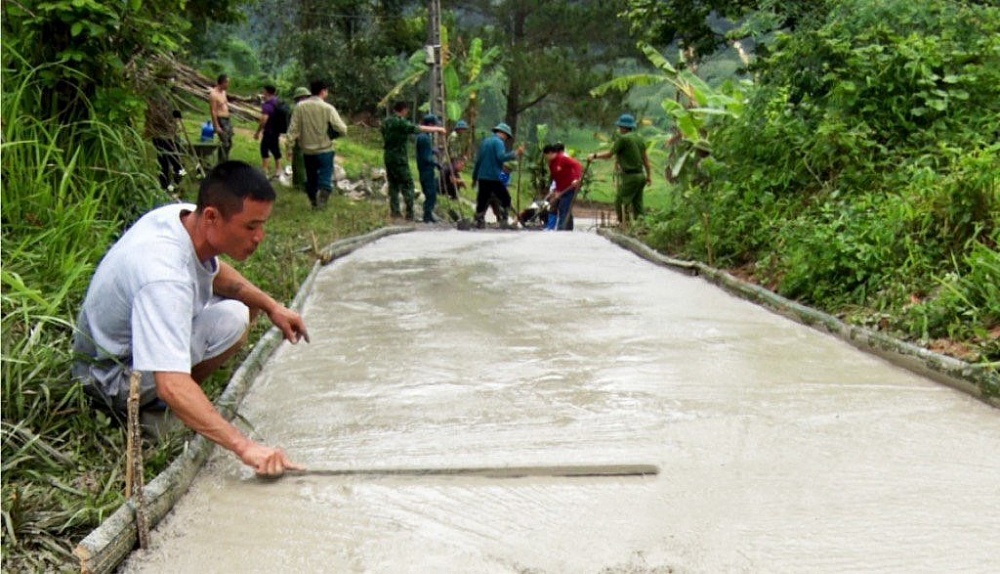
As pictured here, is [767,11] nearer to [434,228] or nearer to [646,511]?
[434,228]

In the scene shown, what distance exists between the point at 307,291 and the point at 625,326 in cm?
290

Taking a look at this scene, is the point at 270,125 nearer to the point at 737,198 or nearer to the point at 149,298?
the point at 737,198

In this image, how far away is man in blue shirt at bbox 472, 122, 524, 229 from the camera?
15.7m

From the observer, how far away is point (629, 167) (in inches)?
566

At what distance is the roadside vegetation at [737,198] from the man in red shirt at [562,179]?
12.0ft

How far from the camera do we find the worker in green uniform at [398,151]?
48.4ft

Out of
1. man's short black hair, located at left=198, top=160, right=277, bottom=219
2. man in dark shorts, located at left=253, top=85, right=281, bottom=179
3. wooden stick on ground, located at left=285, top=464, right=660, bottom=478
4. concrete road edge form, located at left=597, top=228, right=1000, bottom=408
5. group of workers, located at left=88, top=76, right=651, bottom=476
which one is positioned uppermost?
man in dark shorts, located at left=253, top=85, right=281, bottom=179

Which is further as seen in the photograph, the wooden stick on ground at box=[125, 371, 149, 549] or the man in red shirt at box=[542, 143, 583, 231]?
the man in red shirt at box=[542, 143, 583, 231]

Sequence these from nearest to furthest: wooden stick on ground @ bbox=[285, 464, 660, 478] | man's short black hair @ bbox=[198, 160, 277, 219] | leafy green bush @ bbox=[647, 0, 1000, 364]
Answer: man's short black hair @ bbox=[198, 160, 277, 219]
wooden stick on ground @ bbox=[285, 464, 660, 478]
leafy green bush @ bbox=[647, 0, 1000, 364]

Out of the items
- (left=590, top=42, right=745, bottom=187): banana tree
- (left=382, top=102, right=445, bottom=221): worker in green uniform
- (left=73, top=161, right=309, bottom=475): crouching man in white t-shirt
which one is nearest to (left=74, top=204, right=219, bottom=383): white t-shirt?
(left=73, top=161, right=309, bottom=475): crouching man in white t-shirt

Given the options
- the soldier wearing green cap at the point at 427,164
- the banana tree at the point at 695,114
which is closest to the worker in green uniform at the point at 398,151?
the soldier wearing green cap at the point at 427,164

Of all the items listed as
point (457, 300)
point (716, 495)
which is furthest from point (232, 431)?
point (457, 300)

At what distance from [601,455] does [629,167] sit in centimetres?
1076

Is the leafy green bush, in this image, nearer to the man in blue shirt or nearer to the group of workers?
the group of workers
